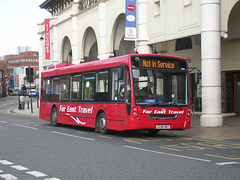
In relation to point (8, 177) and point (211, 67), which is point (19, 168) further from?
point (211, 67)

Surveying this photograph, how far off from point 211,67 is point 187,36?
3.50 metres

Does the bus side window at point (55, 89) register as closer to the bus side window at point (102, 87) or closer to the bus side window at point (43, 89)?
the bus side window at point (43, 89)

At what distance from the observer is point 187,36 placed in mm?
22516

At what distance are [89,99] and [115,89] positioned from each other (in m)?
2.31

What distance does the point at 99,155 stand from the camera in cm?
1002

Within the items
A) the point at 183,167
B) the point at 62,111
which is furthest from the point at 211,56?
the point at 183,167

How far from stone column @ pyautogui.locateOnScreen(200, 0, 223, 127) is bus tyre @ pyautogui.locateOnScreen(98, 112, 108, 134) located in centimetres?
552

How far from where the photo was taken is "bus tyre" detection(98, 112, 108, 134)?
15.9 meters

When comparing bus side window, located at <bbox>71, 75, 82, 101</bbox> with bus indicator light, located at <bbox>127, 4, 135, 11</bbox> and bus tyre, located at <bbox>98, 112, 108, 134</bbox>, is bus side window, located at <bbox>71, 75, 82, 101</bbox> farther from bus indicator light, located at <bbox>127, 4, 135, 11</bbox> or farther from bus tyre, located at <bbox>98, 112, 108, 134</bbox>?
bus indicator light, located at <bbox>127, 4, 135, 11</bbox>

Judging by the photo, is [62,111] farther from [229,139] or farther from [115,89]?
[229,139]

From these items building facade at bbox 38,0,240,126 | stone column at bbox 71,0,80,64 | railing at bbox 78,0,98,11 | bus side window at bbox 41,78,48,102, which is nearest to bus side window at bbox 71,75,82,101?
bus side window at bbox 41,78,48,102

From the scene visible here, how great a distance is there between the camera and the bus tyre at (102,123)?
52.2ft

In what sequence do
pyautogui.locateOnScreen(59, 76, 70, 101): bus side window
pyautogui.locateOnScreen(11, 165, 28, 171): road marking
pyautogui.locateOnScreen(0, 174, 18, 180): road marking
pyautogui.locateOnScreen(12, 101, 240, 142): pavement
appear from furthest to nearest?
pyautogui.locateOnScreen(59, 76, 70, 101): bus side window, pyautogui.locateOnScreen(12, 101, 240, 142): pavement, pyautogui.locateOnScreen(11, 165, 28, 171): road marking, pyautogui.locateOnScreen(0, 174, 18, 180): road marking

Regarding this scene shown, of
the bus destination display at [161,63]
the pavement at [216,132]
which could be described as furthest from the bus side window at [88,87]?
the pavement at [216,132]
